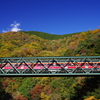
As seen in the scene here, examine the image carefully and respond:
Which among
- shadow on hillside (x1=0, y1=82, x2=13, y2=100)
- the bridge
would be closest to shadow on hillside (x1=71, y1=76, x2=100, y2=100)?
the bridge

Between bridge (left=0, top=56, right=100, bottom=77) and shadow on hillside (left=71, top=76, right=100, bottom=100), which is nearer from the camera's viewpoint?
bridge (left=0, top=56, right=100, bottom=77)

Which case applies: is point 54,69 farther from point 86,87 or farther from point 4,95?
point 4,95

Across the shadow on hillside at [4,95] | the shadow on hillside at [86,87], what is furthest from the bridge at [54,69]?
the shadow on hillside at [4,95]

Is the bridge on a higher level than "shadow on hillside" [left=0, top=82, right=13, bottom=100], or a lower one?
higher

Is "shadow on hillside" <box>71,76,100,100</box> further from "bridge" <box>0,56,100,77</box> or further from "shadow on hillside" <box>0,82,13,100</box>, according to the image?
"shadow on hillside" <box>0,82,13,100</box>

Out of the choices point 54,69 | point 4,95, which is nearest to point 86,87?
point 54,69

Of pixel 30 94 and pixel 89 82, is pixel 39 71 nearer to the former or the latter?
pixel 89 82

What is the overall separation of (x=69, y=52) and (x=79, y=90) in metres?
28.2

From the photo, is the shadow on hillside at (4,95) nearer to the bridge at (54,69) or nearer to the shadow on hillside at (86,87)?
the shadow on hillside at (86,87)

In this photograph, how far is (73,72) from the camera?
19.2m

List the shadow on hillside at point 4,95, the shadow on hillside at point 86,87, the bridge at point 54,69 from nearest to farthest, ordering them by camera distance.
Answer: the bridge at point 54,69 → the shadow on hillside at point 86,87 → the shadow on hillside at point 4,95

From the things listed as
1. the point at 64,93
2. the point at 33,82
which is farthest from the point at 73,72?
the point at 33,82

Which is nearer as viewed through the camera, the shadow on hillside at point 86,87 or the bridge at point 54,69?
the bridge at point 54,69

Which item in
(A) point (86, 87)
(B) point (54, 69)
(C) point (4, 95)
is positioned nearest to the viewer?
(B) point (54, 69)
